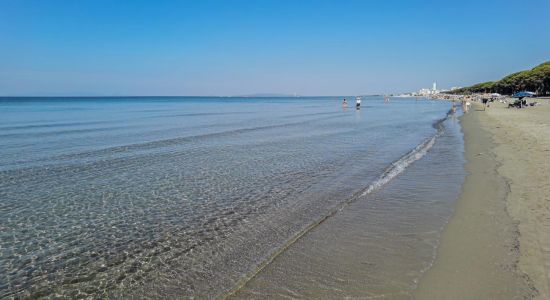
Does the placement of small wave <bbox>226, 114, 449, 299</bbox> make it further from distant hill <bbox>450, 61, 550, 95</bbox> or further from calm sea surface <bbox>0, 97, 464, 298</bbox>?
distant hill <bbox>450, 61, 550, 95</bbox>

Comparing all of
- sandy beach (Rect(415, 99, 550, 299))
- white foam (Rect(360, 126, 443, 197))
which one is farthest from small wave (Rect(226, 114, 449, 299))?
sandy beach (Rect(415, 99, 550, 299))

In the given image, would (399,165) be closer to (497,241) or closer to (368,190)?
(368,190)

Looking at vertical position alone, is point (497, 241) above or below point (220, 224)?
above

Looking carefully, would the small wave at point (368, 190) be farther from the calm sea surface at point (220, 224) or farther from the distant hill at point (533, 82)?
the distant hill at point (533, 82)

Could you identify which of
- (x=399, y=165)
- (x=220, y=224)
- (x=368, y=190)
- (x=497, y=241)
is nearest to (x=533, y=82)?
(x=399, y=165)

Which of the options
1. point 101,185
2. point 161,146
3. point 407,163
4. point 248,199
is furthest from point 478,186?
point 161,146

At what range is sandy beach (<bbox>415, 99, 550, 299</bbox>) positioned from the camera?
489 cm

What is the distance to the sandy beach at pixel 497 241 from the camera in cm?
489

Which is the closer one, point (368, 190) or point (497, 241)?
point (497, 241)

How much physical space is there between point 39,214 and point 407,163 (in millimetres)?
12684

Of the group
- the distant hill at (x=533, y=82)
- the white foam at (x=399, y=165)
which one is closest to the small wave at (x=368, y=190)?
the white foam at (x=399, y=165)

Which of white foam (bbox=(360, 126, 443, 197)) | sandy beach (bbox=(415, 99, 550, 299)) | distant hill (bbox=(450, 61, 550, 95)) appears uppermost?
distant hill (bbox=(450, 61, 550, 95))

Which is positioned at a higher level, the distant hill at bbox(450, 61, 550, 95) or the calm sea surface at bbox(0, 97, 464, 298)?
the distant hill at bbox(450, 61, 550, 95)

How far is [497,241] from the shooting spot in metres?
6.46
